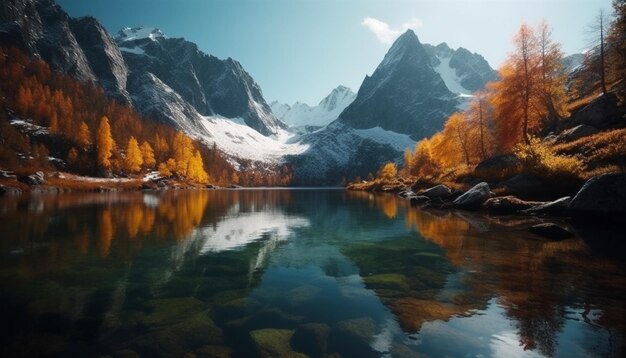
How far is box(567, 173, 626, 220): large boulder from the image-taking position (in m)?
21.3

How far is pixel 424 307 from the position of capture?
9.89m

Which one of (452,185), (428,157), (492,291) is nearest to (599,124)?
(452,185)

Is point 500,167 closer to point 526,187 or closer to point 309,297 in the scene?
point 526,187

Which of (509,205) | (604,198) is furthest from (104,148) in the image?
(604,198)

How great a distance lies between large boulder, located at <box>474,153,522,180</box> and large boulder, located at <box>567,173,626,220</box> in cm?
1489

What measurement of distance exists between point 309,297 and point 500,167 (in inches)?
1564

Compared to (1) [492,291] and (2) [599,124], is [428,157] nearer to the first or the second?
(2) [599,124]

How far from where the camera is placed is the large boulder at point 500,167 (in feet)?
130

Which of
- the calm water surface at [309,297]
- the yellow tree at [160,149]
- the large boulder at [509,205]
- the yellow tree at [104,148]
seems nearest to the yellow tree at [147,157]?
the yellow tree at [160,149]

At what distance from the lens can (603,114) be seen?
37.9 metres

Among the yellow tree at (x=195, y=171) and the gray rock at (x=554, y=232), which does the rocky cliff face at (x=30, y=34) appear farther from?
the gray rock at (x=554, y=232)

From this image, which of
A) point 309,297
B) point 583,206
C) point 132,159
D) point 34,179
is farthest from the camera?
point 132,159

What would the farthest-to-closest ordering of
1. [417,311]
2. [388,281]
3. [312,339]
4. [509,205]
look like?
[509,205]
[388,281]
[417,311]
[312,339]

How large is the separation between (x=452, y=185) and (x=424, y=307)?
4477cm
